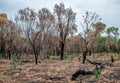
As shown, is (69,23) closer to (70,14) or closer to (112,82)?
(70,14)

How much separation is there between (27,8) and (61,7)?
Result: 36.7 ft

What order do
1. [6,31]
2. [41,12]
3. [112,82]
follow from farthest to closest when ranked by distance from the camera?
[6,31]
[41,12]
[112,82]

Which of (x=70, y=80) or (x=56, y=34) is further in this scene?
(x=56, y=34)

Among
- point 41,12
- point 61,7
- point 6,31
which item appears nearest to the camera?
point 41,12

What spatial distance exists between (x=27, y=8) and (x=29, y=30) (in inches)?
132

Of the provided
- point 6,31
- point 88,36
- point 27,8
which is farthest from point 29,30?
point 6,31

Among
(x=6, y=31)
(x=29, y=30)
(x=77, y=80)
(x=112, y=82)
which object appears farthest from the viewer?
(x=6, y=31)

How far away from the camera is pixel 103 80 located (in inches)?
643

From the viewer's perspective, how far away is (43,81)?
56.5ft

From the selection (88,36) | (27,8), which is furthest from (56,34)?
(27,8)

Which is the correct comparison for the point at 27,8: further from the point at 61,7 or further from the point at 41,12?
the point at 61,7

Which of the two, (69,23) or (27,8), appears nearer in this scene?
(27,8)

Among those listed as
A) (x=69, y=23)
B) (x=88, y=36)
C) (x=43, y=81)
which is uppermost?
(x=69, y=23)

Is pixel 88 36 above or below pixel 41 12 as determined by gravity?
below
